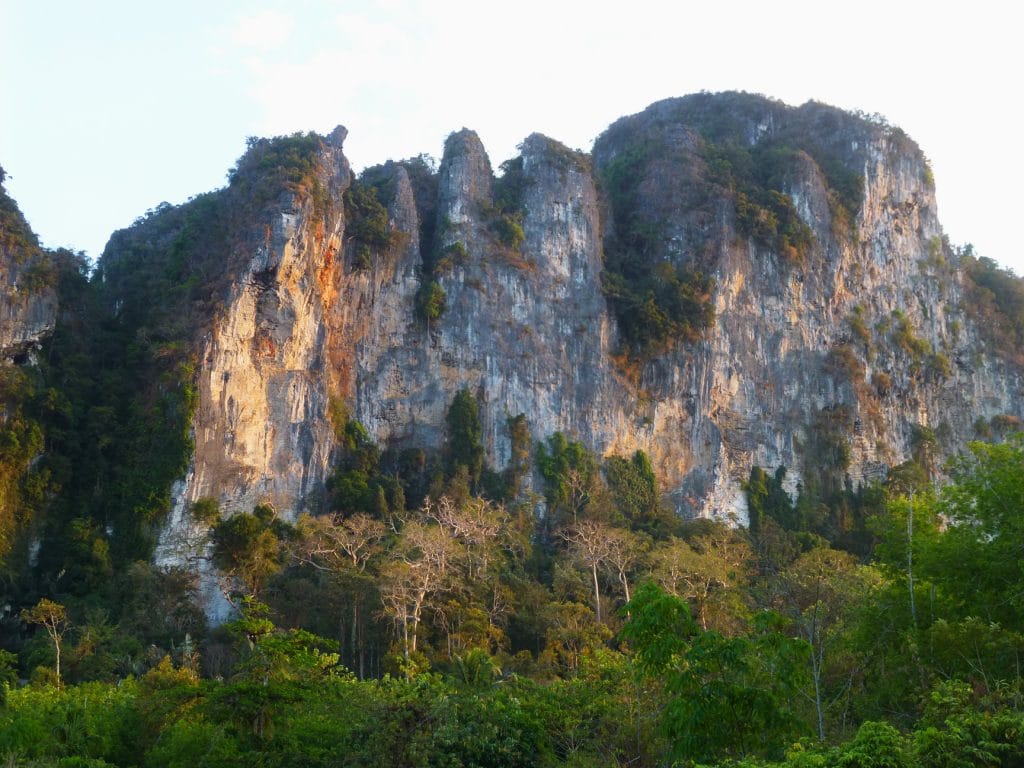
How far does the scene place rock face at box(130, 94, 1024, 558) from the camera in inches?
1580

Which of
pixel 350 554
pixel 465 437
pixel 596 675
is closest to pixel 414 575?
pixel 350 554

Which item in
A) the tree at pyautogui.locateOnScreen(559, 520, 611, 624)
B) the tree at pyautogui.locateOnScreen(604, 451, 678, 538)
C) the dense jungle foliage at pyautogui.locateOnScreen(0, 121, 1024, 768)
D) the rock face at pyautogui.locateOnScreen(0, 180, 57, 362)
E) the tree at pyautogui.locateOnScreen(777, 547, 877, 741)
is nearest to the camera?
the dense jungle foliage at pyautogui.locateOnScreen(0, 121, 1024, 768)

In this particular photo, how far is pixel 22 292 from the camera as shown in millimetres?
38531

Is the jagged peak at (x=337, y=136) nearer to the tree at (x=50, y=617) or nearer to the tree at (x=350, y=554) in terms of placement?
the tree at (x=350, y=554)

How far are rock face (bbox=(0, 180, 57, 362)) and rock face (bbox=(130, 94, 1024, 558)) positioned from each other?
19.5 feet

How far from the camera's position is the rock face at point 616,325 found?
40.1 meters

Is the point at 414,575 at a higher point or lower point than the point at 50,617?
higher

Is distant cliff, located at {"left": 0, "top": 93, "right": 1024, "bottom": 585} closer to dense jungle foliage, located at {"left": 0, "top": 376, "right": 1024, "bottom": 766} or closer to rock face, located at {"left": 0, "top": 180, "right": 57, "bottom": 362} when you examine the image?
rock face, located at {"left": 0, "top": 180, "right": 57, "bottom": 362}

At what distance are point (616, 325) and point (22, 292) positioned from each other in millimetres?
23812

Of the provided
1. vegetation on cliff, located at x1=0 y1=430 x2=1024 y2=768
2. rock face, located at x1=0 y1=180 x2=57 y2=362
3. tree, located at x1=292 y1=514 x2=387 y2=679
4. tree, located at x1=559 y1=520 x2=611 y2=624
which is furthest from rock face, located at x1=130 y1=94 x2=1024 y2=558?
vegetation on cliff, located at x1=0 y1=430 x2=1024 y2=768

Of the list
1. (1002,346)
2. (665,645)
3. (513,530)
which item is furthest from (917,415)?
(665,645)

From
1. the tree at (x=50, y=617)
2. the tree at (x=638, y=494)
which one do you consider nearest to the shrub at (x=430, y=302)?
the tree at (x=638, y=494)

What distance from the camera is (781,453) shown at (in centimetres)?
4966

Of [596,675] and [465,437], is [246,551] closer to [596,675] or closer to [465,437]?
[465,437]
